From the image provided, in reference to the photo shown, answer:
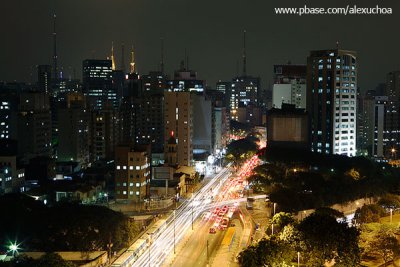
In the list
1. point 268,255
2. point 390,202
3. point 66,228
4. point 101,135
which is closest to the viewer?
point 268,255

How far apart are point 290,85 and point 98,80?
77.8 feet

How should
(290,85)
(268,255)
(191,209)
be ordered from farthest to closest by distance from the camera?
(290,85), (191,209), (268,255)

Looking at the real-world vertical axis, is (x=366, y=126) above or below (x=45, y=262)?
above

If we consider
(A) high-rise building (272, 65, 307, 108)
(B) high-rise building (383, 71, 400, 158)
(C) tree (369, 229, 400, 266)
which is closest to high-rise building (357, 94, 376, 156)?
(B) high-rise building (383, 71, 400, 158)

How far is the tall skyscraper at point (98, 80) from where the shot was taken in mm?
74000

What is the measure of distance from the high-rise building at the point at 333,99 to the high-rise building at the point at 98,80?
3269 centimetres

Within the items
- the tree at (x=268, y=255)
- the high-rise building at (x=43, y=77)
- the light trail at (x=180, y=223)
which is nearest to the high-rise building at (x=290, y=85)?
the light trail at (x=180, y=223)

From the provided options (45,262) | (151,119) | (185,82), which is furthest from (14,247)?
(185,82)

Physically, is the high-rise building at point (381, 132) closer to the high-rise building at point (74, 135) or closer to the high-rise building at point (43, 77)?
the high-rise building at point (74, 135)

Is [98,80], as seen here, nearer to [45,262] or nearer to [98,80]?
[98,80]

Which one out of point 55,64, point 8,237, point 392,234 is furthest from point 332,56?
point 55,64

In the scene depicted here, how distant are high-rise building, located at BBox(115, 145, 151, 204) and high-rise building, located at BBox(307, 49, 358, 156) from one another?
18675 millimetres

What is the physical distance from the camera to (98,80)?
75.9 metres

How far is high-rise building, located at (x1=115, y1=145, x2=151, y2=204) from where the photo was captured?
102 feet
